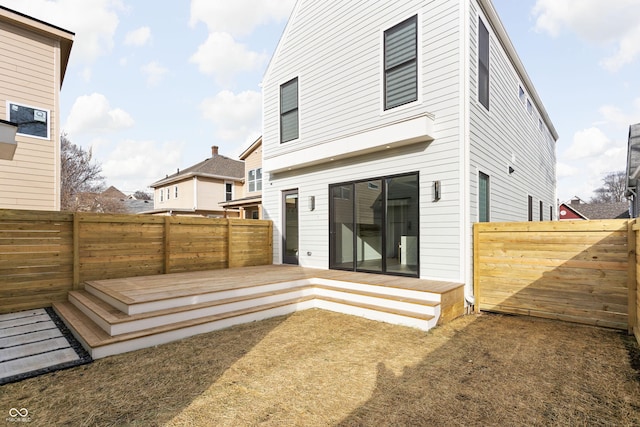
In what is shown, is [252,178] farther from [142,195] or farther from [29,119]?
[142,195]

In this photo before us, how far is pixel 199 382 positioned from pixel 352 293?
9.99ft

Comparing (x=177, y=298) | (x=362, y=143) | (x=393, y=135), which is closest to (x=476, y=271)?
(x=393, y=135)

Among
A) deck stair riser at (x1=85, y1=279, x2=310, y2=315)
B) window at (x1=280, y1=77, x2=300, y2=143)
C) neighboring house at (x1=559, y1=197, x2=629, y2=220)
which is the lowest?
deck stair riser at (x1=85, y1=279, x2=310, y2=315)

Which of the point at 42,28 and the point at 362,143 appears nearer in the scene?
the point at 362,143

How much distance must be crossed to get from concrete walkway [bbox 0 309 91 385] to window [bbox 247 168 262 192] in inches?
516

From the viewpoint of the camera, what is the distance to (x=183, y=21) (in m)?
9.97

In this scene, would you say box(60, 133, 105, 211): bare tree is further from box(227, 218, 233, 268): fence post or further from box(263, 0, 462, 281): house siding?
box(263, 0, 462, 281): house siding

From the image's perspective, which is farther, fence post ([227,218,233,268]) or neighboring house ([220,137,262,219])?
neighboring house ([220,137,262,219])

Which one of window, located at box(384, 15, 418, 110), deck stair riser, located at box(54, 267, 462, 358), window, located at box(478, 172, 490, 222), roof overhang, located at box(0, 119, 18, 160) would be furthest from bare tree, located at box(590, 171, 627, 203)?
roof overhang, located at box(0, 119, 18, 160)

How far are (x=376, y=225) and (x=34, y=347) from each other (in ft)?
18.1

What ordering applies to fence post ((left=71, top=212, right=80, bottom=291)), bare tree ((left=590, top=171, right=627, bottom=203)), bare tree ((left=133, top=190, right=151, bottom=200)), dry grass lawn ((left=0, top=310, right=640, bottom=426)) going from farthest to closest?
1. bare tree ((left=133, top=190, right=151, bottom=200))
2. bare tree ((left=590, top=171, right=627, bottom=203))
3. fence post ((left=71, top=212, right=80, bottom=291))
4. dry grass lawn ((left=0, top=310, right=640, bottom=426))

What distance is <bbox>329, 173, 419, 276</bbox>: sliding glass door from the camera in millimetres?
6148

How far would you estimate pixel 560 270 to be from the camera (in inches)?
189

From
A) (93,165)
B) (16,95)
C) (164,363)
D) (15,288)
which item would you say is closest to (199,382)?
(164,363)
